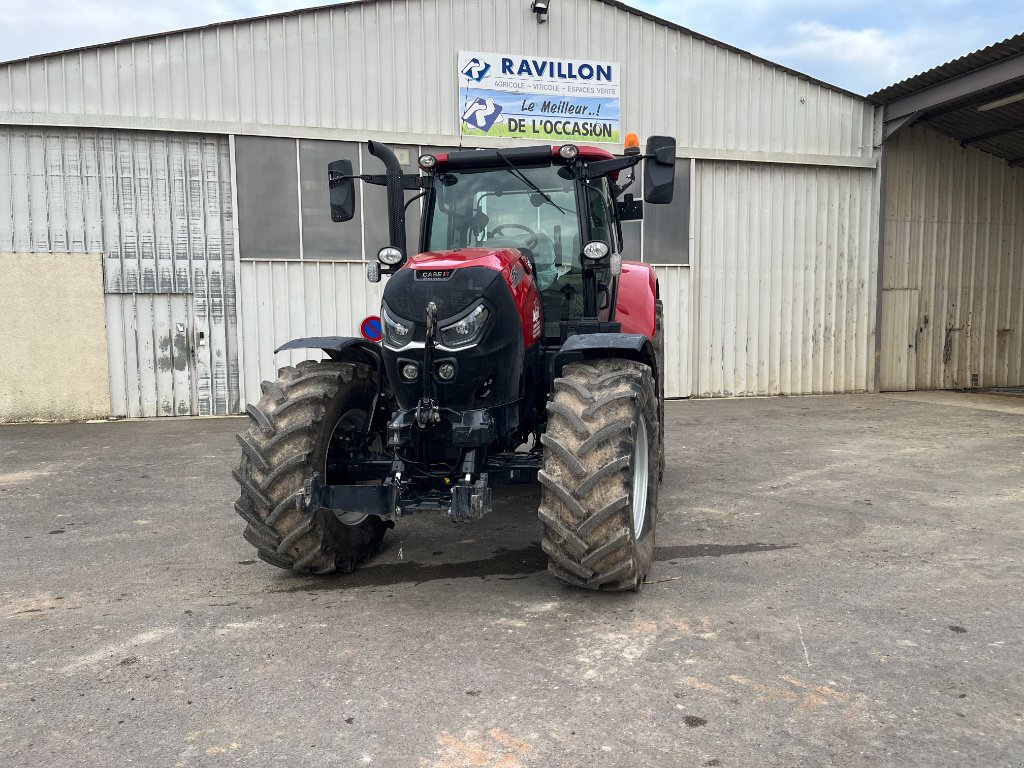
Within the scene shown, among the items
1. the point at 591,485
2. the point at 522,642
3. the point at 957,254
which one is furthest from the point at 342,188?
the point at 957,254

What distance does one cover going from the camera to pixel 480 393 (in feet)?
13.7

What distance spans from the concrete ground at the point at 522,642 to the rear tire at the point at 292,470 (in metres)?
0.23

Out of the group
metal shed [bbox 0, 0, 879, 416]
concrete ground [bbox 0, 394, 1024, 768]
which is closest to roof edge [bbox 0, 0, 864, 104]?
metal shed [bbox 0, 0, 879, 416]

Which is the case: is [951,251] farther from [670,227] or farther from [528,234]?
[528,234]

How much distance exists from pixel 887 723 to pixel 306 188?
10967 millimetres

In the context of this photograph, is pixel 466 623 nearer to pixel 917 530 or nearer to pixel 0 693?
pixel 0 693

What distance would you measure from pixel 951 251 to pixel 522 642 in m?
15.1

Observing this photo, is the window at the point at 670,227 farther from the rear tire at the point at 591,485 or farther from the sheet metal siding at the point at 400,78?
the rear tire at the point at 591,485

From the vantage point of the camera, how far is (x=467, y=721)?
2883 mm

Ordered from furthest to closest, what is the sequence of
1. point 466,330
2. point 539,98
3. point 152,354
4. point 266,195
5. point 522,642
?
point 539,98, point 266,195, point 152,354, point 466,330, point 522,642

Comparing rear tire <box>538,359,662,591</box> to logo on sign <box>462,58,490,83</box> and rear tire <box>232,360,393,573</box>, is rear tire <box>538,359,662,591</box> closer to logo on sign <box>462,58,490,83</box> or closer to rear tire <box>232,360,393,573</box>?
rear tire <box>232,360,393,573</box>

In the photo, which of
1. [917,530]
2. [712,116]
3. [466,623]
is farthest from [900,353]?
[466,623]

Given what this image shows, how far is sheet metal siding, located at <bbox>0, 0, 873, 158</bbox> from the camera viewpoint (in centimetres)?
1107

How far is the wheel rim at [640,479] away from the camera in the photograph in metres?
4.39
